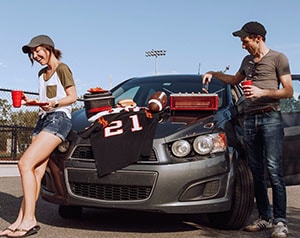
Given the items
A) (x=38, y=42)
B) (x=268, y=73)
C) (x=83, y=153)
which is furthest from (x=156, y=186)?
(x=38, y=42)

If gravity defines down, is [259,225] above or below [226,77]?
below

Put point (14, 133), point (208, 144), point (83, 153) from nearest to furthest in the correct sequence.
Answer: point (208, 144) → point (83, 153) → point (14, 133)

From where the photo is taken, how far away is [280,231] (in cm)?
410

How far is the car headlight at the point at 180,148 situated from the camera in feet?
12.6

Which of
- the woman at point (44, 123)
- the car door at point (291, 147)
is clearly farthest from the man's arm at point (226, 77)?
the woman at point (44, 123)

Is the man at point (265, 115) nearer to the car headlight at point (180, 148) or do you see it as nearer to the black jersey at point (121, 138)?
the car headlight at point (180, 148)

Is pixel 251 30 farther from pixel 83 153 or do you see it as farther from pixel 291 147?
pixel 83 153

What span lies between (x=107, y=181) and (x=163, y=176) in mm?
468

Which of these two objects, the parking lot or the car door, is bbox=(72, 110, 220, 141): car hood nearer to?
the parking lot

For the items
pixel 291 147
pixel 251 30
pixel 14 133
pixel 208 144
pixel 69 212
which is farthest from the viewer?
pixel 14 133

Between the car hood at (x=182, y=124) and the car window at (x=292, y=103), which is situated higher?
the car window at (x=292, y=103)

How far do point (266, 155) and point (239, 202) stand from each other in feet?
1.62

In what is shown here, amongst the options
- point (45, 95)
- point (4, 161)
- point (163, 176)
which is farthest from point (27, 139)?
point (163, 176)

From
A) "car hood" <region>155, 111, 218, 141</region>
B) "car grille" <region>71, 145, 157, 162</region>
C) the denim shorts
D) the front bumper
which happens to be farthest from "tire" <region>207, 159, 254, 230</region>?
the denim shorts
